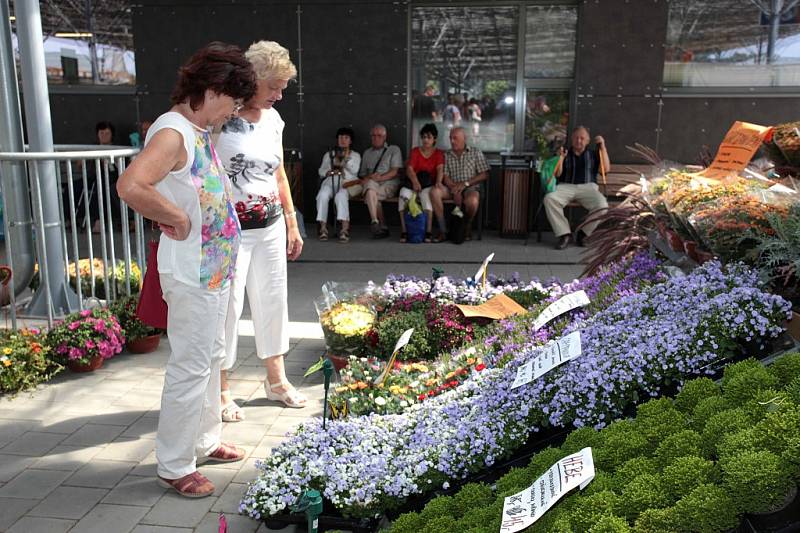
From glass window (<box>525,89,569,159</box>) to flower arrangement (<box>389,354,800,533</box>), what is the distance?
316 inches

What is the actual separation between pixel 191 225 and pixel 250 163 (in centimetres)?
78

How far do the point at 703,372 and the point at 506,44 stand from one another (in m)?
8.22

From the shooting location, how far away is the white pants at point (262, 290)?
140 inches

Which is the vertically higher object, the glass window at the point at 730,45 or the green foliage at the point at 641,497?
the glass window at the point at 730,45

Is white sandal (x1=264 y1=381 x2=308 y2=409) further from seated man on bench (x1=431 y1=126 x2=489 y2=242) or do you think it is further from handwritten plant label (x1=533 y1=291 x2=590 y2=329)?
seated man on bench (x1=431 y1=126 x2=489 y2=242)

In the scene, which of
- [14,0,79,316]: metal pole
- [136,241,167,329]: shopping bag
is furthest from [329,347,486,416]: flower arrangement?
[14,0,79,316]: metal pole

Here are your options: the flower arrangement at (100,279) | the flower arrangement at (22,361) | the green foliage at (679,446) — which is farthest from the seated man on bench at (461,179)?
the green foliage at (679,446)

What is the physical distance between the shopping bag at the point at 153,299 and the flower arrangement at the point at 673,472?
139 cm

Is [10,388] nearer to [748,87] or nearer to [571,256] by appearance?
[571,256]

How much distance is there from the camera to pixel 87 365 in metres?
4.43

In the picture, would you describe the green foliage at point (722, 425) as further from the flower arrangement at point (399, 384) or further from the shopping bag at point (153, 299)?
the shopping bag at point (153, 299)

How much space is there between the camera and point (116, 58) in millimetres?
10719

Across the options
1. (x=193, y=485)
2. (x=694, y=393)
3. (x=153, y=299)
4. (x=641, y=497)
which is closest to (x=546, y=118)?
(x=153, y=299)

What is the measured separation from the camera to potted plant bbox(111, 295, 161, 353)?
480 cm
